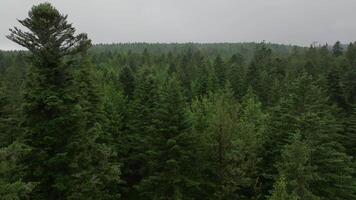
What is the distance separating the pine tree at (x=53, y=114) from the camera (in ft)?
53.7

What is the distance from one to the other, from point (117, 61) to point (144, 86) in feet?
294

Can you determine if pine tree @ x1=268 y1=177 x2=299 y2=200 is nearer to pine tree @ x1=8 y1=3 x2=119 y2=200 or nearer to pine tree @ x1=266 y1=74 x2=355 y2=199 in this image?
pine tree @ x1=266 y1=74 x2=355 y2=199

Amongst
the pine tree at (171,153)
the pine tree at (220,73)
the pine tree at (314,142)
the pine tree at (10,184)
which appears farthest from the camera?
the pine tree at (220,73)

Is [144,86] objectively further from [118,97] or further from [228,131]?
[228,131]

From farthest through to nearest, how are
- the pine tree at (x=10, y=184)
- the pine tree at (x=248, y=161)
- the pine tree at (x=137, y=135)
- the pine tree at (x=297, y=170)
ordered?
the pine tree at (x=137, y=135) < the pine tree at (x=248, y=161) < the pine tree at (x=297, y=170) < the pine tree at (x=10, y=184)

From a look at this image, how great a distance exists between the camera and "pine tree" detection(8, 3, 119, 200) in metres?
16.4

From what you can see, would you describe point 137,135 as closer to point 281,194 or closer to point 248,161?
point 248,161

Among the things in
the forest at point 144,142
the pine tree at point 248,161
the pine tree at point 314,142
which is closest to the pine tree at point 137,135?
the forest at point 144,142

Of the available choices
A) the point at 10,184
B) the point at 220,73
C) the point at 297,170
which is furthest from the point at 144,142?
the point at 220,73

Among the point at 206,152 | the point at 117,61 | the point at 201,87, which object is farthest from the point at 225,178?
the point at 117,61

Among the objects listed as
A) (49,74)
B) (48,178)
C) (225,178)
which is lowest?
(225,178)

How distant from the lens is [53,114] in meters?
17.0

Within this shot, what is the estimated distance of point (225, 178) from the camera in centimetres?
2605

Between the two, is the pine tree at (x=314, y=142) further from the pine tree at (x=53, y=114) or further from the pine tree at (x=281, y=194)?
the pine tree at (x=53, y=114)
